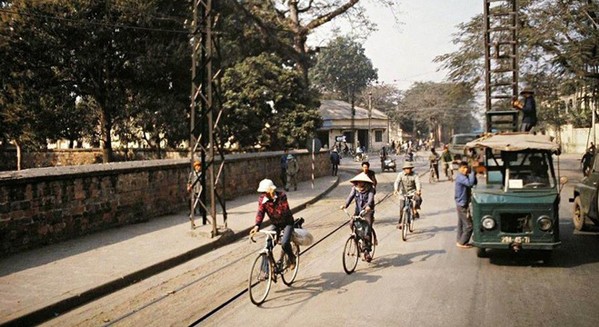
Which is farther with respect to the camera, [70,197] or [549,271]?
[70,197]

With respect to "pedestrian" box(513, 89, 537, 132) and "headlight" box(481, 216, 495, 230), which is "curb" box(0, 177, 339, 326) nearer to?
"headlight" box(481, 216, 495, 230)

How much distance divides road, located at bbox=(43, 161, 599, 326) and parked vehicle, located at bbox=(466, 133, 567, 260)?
0.52 metres

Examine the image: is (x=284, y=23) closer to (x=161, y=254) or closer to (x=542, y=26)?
(x=542, y=26)

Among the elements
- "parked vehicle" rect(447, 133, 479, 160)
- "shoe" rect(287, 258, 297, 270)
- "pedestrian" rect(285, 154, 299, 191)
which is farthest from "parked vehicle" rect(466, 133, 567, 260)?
"parked vehicle" rect(447, 133, 479, 160)

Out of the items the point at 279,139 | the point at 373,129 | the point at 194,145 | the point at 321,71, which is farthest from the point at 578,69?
the point at 321,71

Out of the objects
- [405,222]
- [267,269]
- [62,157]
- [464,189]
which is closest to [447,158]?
[405,222]

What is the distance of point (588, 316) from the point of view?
5883mm

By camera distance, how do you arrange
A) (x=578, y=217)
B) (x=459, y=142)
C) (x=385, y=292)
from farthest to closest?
1. (x=459, y=142)
2. (x=578, y=217)
3. (x=385, y=292)

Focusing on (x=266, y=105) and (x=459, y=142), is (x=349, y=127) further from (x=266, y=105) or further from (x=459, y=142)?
(x=266, y=105)

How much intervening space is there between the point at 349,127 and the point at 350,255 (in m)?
52.0

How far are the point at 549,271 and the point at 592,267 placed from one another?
0.82 meters

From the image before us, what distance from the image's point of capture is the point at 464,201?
388 inches

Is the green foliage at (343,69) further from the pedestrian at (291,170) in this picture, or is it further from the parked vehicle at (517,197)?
the parked vehicle at (517,197)

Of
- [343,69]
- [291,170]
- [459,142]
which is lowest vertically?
[291,170]
